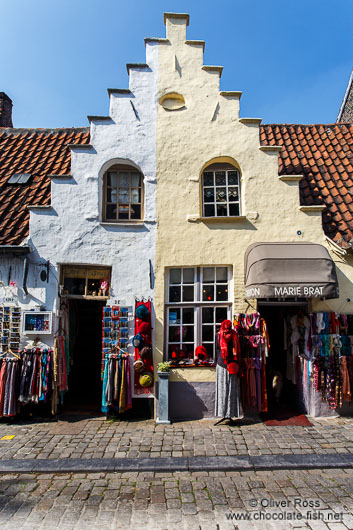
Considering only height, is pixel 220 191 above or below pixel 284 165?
below

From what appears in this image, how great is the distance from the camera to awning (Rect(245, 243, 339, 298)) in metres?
7.08

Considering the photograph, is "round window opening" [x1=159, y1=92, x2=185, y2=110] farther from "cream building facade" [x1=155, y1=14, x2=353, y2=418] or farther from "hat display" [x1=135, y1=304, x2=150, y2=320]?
"hat display" [x1=135, y1=304, x2=150, y2=320]

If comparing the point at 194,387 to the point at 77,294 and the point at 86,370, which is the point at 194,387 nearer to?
the point at 77,294

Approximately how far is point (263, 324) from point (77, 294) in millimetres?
4317

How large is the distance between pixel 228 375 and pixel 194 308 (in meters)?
1.63

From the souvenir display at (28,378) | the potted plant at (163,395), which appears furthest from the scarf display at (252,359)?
the souvenir display at (28,378)

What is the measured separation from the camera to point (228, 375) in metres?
7.57

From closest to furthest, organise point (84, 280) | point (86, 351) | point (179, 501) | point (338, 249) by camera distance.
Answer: point (179, 501) → point (338, 249) → point (84, 280) → point (86, 351)

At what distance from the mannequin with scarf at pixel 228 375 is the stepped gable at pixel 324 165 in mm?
3237

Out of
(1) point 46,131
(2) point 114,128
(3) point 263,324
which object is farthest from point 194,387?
(1) point 46,131

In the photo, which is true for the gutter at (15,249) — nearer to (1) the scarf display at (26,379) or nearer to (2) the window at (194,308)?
(1) the scarf display at (26,379)

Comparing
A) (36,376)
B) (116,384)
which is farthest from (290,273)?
(36,376)

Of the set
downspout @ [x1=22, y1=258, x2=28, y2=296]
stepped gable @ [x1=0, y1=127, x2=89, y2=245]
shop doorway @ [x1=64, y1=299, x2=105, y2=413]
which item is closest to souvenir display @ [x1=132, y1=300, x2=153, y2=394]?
downspout @ [x1=22, y1=258, x2=28, y2=296]

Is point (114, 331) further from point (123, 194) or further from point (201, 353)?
point (123, 194)
